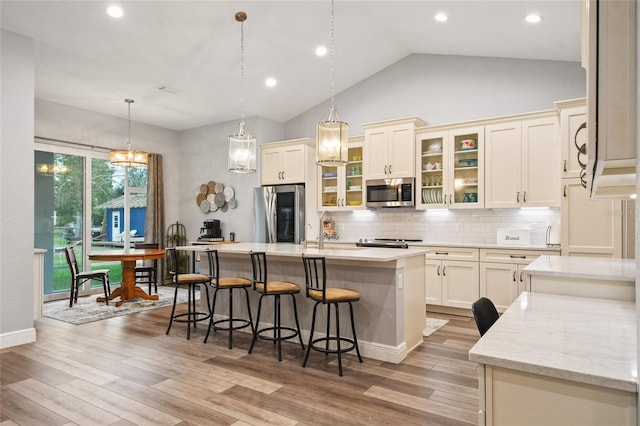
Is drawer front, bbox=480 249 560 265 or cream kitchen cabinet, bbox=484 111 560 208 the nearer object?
drawer front, bbox=480 249 560 265

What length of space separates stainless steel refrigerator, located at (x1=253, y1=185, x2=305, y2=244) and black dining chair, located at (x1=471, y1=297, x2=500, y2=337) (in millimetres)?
4442

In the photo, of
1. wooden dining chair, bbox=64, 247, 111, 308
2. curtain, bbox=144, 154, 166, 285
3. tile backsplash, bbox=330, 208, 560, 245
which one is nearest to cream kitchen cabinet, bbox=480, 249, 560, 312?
tile backsplash, bbox=330, 208, 560, 245

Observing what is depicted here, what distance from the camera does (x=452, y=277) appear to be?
5.26 metres

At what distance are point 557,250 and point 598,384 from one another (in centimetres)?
413

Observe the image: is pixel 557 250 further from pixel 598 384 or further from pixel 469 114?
pixel 598 384

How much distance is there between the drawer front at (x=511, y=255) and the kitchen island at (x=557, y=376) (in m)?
3.51

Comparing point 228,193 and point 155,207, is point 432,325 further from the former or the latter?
point 155,207

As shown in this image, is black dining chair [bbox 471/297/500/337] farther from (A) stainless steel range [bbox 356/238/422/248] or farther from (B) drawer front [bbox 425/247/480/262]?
(A) stainless steel range [bbox 356/238/422/248]

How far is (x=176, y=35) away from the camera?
482 centimetres

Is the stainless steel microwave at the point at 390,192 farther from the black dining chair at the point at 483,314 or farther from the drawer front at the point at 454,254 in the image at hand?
the black dining chair at the point at 483,314

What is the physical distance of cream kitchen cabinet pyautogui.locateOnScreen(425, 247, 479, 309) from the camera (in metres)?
5.11

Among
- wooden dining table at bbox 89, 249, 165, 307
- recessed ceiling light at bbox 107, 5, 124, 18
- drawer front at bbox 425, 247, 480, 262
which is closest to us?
recessed ceiling light at bbox 107, 5, 124, 18

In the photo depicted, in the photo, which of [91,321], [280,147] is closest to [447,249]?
[280,147]

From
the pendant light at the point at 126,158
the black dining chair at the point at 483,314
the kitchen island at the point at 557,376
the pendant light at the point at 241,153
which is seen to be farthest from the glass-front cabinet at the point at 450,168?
the pendant light at the point at 126,158
